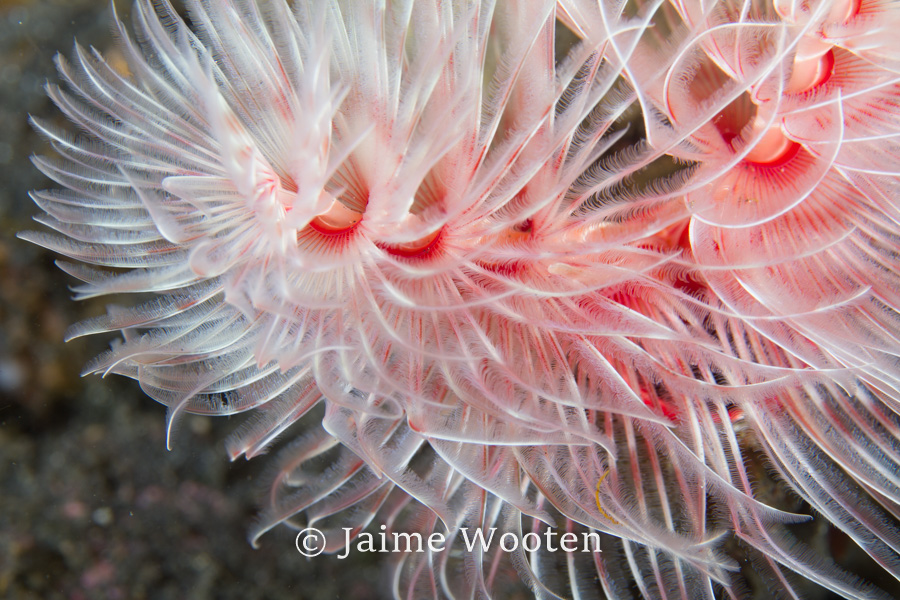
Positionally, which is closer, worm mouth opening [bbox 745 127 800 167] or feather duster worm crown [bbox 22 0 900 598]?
feather duster worm crown [bbox 22 0 900 598]

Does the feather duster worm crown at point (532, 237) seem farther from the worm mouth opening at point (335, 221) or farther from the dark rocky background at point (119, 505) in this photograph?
the dark rocky background at point (119, 505)

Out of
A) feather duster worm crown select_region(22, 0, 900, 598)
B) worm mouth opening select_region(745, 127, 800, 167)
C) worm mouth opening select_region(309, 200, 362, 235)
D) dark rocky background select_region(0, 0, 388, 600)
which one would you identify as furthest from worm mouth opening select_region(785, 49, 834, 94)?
dark rocky background select_region(0, 0, 388, 600)

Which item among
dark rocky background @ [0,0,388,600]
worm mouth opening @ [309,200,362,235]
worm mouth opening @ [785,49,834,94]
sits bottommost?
dark rocky background @ [0,0,388,600]

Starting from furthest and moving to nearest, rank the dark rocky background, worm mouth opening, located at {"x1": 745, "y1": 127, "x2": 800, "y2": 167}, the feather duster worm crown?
the dark rocky background
worm mouth opening, located at {"x1": 745, "y1": 127, "x2": 800, "y2": 167}
the feather duster worm crown

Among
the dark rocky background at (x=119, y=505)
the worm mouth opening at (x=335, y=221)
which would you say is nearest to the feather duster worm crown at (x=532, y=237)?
the worm mouth opening at (x=335, y=221)

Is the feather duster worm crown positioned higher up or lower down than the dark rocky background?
higher up

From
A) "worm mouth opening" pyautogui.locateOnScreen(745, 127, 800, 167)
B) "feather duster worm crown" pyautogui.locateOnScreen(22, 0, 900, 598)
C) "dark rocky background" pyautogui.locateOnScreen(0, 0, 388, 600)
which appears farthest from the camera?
"dark rocky background" pyautogui.locateOnScreen(0, 0, 388, 600)

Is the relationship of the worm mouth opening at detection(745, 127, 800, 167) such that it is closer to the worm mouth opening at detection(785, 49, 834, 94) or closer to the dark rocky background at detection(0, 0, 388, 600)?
the worm mouth opening at detection(785, 49, 834, 94)
